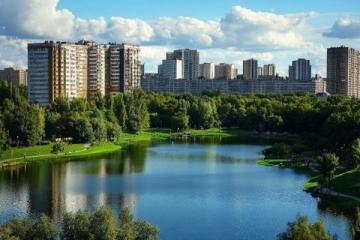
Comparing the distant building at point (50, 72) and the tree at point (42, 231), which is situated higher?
the distant building at point (50, 72)

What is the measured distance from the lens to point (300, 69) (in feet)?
611

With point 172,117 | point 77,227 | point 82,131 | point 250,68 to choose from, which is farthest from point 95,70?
point 250,68

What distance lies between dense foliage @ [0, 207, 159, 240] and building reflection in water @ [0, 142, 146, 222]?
893 centimetres

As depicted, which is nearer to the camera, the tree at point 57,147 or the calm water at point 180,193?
the calm water at point 180,193

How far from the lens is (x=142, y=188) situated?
42500 mm

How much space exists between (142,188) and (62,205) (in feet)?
23.0

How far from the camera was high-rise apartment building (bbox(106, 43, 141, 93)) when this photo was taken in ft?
352

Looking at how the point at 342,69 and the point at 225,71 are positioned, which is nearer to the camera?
the point at 342,69

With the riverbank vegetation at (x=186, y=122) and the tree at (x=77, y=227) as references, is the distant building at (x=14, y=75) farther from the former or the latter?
the tree at (x=77, y=227)

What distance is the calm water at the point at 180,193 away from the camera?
106 ft

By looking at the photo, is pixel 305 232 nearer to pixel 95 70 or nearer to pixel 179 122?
pixel 179 122

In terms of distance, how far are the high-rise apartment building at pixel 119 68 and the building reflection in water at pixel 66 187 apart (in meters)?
48.1

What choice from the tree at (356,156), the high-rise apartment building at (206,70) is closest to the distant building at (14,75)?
the high-rise apartment building at (206,70)

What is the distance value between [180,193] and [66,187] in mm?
7578
